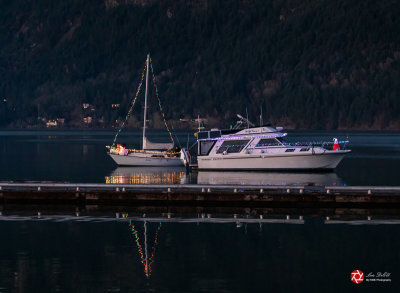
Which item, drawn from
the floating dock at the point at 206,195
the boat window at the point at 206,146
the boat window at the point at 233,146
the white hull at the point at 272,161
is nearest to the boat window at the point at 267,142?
the white hull at the point at 272,161

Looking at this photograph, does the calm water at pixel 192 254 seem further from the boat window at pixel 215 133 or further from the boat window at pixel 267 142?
the boat window at pixel 215 133

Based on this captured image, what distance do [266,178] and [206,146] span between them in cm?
978

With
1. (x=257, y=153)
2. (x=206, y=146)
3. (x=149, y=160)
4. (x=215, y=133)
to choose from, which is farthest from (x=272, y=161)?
(x=149, y=160)

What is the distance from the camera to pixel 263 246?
41.5 metres

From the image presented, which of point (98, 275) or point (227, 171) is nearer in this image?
point (98, 275)

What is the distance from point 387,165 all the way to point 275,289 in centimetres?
8410

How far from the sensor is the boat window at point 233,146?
272 feet

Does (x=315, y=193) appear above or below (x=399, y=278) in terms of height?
above

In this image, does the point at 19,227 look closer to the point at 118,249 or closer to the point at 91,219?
the point at 91,219

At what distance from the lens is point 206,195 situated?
5316 cm

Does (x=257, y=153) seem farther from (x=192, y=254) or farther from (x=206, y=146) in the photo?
(x=192, y=254)

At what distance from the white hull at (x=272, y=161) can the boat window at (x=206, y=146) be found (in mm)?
971

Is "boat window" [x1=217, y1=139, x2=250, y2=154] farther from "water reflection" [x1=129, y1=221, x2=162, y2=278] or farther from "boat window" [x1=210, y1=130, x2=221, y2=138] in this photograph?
"water reflection" [x1=129, y1=221, x2=162, y2=278]

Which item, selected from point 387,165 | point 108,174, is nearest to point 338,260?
point 108,174
